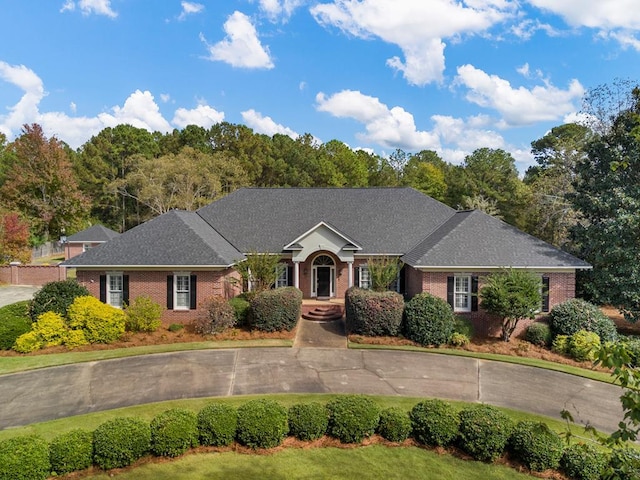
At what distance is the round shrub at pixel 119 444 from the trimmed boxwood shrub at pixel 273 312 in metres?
9.83

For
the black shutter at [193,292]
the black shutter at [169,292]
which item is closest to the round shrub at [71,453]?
the black shutter at [193,292]

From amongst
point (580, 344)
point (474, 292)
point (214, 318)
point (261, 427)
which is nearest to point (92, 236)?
point (214, 318)

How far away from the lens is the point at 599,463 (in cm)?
880

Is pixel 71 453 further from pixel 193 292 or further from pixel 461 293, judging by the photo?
pixel 461 293

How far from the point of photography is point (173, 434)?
919 centimetres

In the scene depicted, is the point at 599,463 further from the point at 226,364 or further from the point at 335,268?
the point at 335,268

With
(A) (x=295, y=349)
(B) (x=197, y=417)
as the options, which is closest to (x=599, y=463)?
(B) (x=197, y=417)

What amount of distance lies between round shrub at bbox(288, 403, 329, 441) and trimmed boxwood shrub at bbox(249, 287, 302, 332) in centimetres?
893

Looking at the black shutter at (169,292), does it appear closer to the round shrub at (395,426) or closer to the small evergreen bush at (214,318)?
the small evergreen bush at (214,318)

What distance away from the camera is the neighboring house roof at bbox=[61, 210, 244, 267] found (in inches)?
794

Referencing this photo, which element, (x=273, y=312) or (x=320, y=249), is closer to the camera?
(x=273, y=312)

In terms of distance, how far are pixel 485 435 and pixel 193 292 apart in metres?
15.1

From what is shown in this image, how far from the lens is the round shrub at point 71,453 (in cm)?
843

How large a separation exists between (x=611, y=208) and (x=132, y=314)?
23.6m
